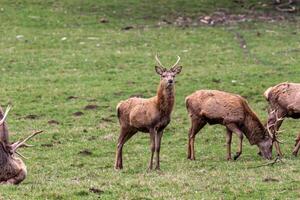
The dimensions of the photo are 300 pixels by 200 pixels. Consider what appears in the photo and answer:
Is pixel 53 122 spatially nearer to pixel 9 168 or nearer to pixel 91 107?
pixel 91 107

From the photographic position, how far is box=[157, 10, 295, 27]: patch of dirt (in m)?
35.4

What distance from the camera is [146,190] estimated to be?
11.7 meters

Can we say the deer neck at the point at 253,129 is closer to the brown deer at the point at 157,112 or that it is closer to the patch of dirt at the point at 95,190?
the brown deer at the point at 157,112

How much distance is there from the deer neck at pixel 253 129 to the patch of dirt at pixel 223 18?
18953mm

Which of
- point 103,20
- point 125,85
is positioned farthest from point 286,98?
point 103,20

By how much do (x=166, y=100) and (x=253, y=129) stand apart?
274cm

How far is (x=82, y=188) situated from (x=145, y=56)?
17.5m

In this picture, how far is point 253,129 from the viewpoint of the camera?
16.4 metres

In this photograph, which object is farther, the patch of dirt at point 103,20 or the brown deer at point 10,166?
the patch of dirt at point 103,20

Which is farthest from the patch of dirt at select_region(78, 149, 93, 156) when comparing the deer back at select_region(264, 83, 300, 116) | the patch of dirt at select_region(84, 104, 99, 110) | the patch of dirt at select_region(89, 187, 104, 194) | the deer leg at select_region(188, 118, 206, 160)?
the patch of dirt at select_region(89, 187, 104, 194)

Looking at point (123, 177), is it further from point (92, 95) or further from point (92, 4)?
point (92, 4)

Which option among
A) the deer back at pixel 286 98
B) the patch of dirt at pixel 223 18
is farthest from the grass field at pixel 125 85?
the deer back at pixel 286 98

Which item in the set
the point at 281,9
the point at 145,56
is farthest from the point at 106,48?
the point at 281,9

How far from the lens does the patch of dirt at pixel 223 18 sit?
3538cm
